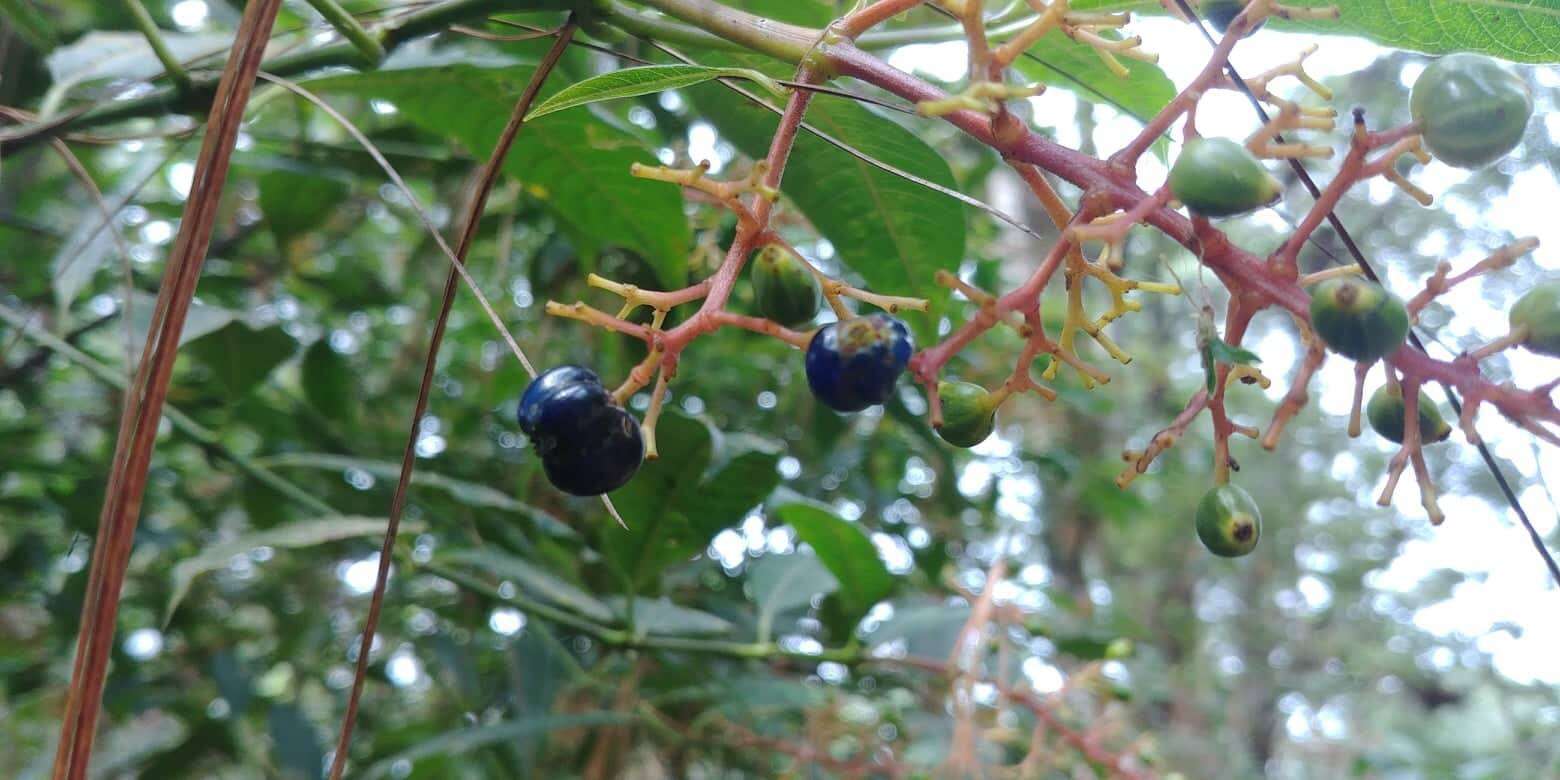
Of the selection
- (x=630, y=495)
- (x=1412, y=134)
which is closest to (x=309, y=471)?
(x=630, y=495)

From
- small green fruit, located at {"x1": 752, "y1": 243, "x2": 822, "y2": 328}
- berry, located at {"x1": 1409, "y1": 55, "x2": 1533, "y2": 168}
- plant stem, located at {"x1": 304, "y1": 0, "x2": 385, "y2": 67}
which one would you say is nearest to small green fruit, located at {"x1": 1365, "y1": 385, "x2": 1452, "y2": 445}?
berry, located at {"x1": 1409, "y1": 55, "x2": 1533, "y2": 168}

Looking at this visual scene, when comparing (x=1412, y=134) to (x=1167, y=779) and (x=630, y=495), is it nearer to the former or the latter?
(x=630, y=495)

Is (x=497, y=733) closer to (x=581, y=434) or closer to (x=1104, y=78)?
(x=581, y=434)

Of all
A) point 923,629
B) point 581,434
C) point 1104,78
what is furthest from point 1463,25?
point 923,629

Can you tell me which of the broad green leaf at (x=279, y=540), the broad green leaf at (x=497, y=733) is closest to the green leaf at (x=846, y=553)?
the broad green leaf at (x=497, y=733)

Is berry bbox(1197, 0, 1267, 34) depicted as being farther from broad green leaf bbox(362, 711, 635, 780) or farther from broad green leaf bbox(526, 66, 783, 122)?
broad green leaf bbox(362, 711, 635, 780)

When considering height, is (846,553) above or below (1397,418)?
below
